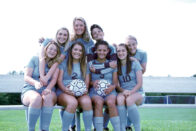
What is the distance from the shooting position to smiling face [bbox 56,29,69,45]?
11.7 feet

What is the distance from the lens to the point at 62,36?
3.58 m

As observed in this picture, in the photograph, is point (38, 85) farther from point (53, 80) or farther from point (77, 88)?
point (77, 88)

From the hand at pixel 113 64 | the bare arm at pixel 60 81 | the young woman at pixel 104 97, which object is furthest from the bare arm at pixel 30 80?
the hand at pixel 113 64

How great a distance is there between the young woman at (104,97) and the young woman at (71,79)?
0.36 ft

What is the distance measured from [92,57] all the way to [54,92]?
2.51ft

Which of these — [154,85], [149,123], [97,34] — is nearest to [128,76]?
[97,34]

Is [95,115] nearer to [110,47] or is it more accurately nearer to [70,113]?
[70,113]

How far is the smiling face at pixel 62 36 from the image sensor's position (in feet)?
11.7

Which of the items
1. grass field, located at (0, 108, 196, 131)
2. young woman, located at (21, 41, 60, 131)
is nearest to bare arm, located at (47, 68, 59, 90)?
young woman, located at (21, 41, 60, 131)

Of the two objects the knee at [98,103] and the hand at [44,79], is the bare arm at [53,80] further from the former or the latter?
the knee at [98,103]

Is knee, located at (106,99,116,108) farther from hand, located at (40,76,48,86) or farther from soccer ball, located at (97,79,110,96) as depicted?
hand, located at (40,76,48,86)

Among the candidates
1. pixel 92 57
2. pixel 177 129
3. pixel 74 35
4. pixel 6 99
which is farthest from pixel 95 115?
pixel 6 99

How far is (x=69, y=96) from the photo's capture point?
3238 millimetres

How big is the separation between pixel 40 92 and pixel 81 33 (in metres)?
1.13
